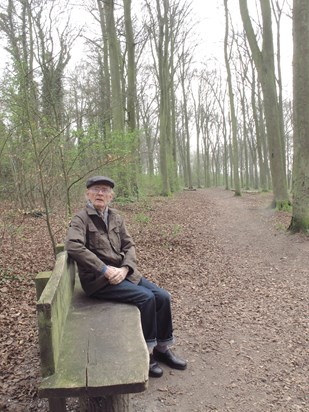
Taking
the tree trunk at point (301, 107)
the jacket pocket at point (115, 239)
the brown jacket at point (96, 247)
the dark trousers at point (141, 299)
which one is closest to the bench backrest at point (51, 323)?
the brown jacket at point (96, 247)

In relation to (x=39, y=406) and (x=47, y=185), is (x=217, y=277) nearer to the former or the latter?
(x=47, y=185)

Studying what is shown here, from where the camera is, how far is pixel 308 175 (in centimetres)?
845

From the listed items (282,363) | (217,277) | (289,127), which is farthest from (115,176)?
(289,127)

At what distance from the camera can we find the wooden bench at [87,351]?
217 cm

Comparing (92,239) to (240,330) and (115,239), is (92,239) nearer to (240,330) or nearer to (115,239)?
(115,239)

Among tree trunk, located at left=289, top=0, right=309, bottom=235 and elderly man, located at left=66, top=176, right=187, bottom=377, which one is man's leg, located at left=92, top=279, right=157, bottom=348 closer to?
elderly man, located at left=66, top=176, right=187, bottom=377

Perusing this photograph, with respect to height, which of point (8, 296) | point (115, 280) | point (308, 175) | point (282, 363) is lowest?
point (282, 363)

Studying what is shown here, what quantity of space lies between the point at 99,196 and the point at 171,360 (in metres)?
1.81

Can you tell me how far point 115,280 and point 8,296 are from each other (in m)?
2.34

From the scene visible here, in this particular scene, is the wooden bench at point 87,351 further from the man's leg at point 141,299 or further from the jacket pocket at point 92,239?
the jacket pocket at point 92,239

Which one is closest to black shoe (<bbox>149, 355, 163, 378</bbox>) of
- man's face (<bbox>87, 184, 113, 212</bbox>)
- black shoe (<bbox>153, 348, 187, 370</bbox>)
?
black shoe (<bbox>153, 348, 187, 370</bbox>)

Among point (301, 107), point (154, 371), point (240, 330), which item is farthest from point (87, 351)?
point (301, 107)

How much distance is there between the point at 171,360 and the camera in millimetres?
3637

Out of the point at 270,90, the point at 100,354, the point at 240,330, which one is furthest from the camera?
the point at 270,90
